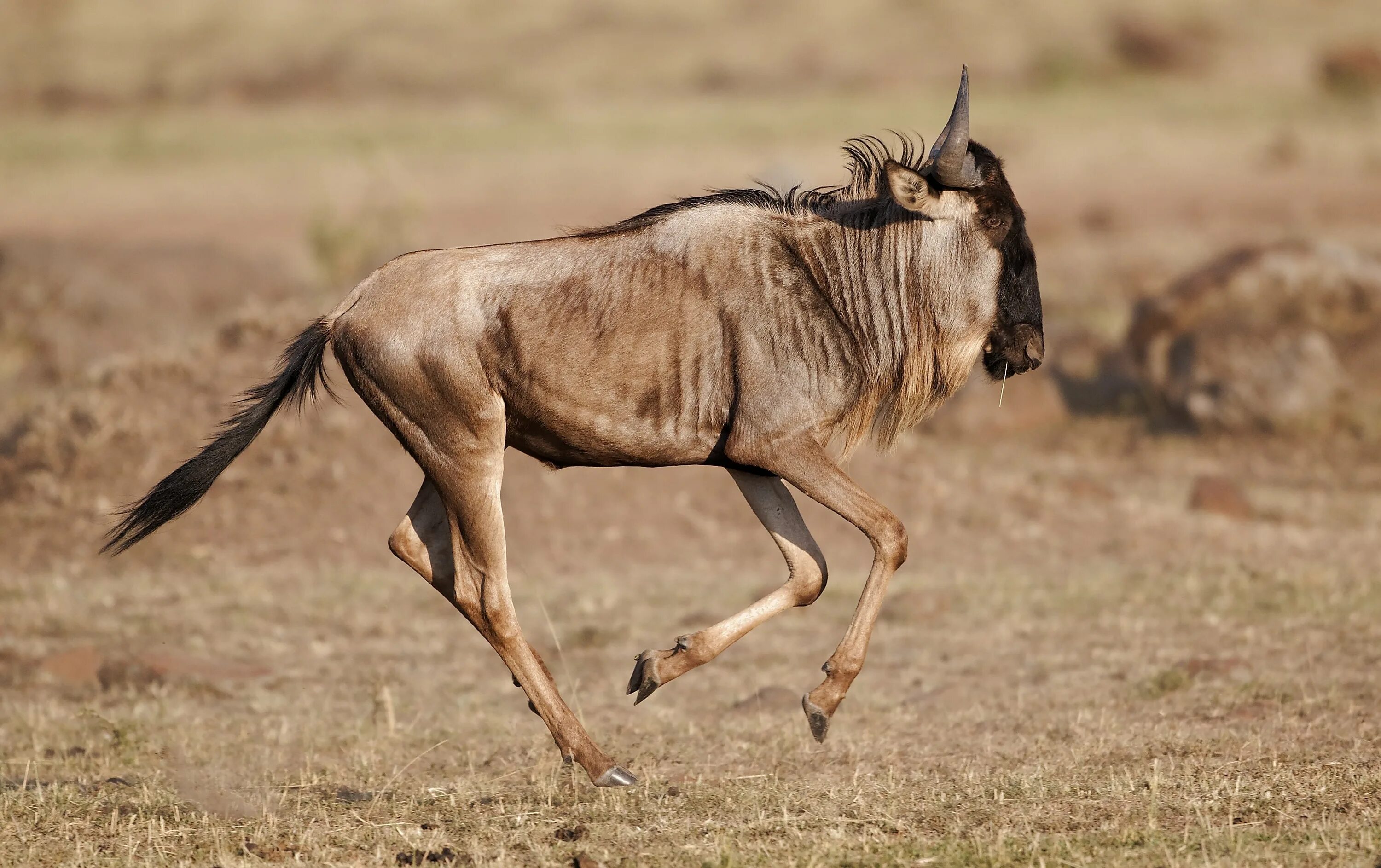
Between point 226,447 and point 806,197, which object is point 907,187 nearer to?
point 806,197

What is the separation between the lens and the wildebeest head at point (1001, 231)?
6.26 m

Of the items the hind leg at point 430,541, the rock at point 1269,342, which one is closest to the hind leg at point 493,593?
the hind leg at point 430,541

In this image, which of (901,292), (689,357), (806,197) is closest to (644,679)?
(689,357)

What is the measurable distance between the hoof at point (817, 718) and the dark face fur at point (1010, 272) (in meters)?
1.61

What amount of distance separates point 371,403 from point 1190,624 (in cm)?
507

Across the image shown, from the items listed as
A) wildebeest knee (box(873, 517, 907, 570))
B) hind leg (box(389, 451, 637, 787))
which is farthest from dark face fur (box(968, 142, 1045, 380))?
hind leg (box(389, 451, 637, 787))

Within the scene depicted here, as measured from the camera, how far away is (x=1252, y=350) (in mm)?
14180

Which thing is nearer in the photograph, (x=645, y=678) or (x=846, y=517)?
(x=645, y=678)

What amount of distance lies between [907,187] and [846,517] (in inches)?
51.5

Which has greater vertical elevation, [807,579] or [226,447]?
[226,447]

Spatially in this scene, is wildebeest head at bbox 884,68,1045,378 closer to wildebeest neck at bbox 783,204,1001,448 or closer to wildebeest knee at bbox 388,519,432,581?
wildebeest neck at bbox 783,204,1001,448

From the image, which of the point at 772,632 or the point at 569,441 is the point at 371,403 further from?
the point at 772,632

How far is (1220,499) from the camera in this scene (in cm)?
1217

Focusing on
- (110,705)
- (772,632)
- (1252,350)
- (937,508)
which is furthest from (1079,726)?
(1252,350)
